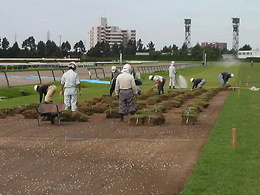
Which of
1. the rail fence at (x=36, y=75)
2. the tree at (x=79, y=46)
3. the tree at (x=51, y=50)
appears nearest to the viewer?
the rail fence at (x=36, y=75)

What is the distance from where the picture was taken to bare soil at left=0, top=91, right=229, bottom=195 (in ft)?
25.9

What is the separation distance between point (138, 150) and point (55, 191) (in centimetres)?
364

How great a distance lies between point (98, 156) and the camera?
10.3m

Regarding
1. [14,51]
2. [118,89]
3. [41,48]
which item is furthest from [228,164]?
[41,48]

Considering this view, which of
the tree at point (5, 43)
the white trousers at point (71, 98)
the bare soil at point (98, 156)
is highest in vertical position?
the tree at point (5, 43)

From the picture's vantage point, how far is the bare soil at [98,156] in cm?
791

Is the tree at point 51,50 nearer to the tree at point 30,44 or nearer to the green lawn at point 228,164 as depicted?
the tree at point 30,44

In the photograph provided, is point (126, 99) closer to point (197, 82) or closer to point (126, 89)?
point (126, 89)

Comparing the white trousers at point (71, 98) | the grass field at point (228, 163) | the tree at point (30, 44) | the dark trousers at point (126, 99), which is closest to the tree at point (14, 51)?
the tree at point (30, 44)

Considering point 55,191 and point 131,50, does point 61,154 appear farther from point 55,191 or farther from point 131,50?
point 131,50

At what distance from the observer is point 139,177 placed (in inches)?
332

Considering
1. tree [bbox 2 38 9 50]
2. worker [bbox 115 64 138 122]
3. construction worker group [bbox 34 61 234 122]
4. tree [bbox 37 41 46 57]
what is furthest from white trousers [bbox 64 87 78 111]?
tree [bbox 2 38 9 50]

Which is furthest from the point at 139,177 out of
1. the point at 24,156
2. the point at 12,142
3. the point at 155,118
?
the point at 155,118

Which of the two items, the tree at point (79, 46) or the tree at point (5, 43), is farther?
the tree at point (79, 46)
